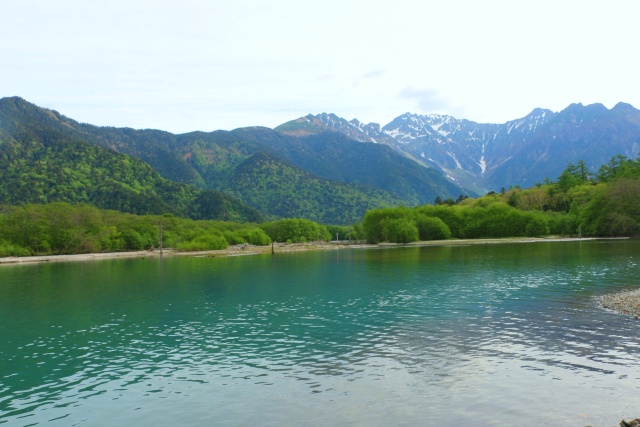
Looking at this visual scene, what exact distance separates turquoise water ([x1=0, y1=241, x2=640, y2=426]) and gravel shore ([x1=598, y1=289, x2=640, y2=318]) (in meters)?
1.59

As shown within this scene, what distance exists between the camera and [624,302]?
4391 cm

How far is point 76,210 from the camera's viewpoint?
193500 millimetres

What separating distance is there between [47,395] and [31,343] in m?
14.5

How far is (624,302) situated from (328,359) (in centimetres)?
2833

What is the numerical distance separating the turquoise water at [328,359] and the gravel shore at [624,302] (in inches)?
62.4

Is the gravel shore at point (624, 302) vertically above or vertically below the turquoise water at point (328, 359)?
above

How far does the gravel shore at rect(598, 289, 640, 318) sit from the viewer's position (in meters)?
40.4

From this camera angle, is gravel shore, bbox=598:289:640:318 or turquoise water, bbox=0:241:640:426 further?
gravel shore, bbox=598:289:640:318

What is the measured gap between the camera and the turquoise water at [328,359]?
21969 millimetres

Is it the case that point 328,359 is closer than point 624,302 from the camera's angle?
Yes

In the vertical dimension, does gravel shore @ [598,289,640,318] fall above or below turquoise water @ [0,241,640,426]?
above

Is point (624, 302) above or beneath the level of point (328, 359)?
above

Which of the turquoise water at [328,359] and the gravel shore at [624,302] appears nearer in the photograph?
the turquoise water at [328,359]

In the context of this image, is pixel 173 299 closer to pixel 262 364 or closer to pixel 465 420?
pixel 262 364
